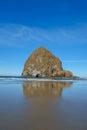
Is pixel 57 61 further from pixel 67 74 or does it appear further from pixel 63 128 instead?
pixel 63 128

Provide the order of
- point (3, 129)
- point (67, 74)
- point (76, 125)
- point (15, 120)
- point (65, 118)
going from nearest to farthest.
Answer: point (3, 129), point (76, 125), point (15, 120), point (65, 118), point (67, 74)

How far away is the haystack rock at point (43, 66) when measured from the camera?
351ft

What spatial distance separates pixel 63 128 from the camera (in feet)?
16.4

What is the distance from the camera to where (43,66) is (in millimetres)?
113000

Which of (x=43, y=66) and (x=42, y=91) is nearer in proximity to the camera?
(x=42, y=91)

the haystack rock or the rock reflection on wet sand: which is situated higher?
the haystack rock

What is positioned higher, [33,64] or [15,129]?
[33,64]

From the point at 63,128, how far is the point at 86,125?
0.79 meters

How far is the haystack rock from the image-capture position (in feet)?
351

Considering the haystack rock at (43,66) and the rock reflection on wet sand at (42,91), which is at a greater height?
the haystack rock at (43,66)

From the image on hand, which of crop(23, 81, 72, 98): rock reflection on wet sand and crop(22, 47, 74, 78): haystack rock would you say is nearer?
crop(23, 81, 72, 98): rock reflection on wet sand

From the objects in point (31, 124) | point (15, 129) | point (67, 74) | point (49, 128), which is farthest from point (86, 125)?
point (67, 74)

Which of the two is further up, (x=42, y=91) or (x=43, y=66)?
(x=43, y=66)

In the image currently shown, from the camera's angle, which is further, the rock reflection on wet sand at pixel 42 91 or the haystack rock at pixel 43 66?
the haystack rock at pixel 43 66
